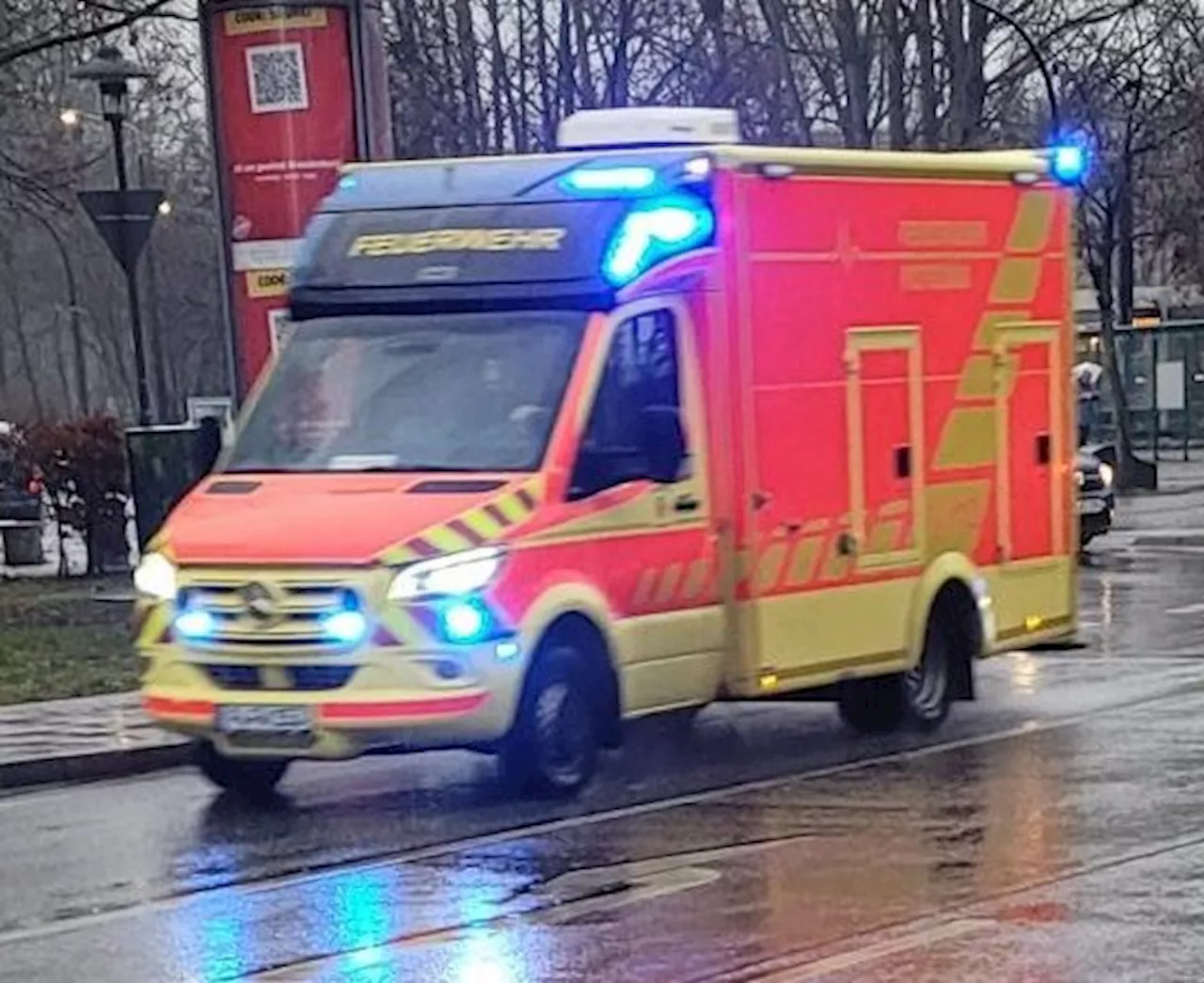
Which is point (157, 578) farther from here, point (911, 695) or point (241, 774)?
point (911, 695)

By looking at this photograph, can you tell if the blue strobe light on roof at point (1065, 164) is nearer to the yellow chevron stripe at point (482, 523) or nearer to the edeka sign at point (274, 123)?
the edeka sign at point (274, 123)

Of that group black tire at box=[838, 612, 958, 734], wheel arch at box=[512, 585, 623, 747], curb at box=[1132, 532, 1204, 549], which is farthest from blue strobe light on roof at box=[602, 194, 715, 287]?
curb at box=[1132, 532, 1204, 549]

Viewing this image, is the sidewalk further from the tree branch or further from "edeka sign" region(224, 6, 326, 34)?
the tree branch

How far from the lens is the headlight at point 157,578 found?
12.3 meters

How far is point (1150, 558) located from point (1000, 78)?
1213 cm

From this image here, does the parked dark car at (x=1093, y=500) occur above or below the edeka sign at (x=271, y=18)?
below

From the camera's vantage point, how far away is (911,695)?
14.8m

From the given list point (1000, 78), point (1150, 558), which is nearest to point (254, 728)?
point (1150, 558)

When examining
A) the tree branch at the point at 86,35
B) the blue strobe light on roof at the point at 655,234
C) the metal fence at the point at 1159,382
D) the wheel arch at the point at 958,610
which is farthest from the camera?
the metal fence at the point at 1159,382

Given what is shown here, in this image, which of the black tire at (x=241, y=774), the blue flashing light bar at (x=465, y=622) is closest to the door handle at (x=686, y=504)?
the blue flashing light bar at (x=465, y=622)

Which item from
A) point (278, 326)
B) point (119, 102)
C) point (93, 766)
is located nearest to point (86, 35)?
point (278, 326)

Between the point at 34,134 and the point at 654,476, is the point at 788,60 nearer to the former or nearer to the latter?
the point at 34,134

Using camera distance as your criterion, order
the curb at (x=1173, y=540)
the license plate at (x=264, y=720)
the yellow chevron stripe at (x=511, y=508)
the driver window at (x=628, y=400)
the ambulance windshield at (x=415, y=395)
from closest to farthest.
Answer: the license plate at (x=264, y=720) → the yellow chevron stripe at (x=511, y=508) → the ambulance windshield at (x=415, y=395) → the driver window at (x=628, y=400) → the curb at (x=1173, y=540)

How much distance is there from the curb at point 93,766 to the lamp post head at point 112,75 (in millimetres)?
12624
